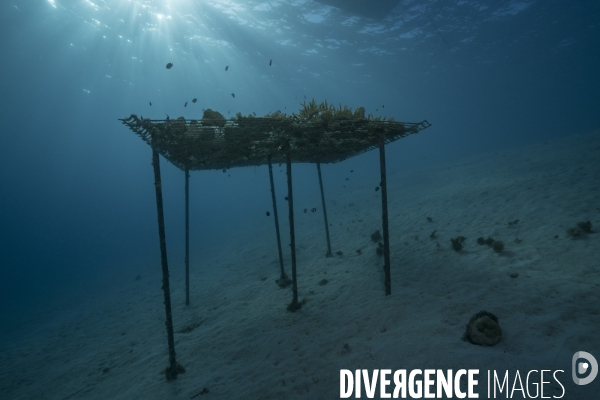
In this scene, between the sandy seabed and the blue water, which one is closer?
the sandy seabed

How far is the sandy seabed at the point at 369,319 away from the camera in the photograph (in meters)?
5.29

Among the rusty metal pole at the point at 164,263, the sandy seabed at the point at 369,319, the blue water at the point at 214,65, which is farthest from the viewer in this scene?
the blue water at the point at 214,65

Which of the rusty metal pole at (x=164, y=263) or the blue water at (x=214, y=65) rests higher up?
the blue water at (x=214, y=65)

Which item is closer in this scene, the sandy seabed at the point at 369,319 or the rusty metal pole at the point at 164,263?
the sandy seabed at the point at 369,319

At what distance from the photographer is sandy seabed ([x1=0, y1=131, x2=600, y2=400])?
529cm

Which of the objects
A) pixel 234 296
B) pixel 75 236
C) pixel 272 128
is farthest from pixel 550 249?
pixel 75 236

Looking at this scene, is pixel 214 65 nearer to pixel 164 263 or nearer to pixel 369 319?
pixel 164 263

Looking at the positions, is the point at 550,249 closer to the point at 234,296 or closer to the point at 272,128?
the point at 272,128

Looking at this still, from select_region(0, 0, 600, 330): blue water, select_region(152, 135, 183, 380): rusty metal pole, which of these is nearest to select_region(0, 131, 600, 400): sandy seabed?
select_region(152, 135, 183, 380): rusty metal pole

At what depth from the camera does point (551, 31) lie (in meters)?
38.0

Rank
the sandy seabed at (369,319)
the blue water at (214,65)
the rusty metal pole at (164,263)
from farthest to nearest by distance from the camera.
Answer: the blue water at (214,65) → the rusty metal pole at (164,263) → the sandy seabed at (369,319)

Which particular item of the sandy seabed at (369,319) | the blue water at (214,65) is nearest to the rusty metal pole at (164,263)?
the sandy seabed at (369,319)

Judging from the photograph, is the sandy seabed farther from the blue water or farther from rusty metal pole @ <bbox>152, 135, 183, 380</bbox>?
the blue water

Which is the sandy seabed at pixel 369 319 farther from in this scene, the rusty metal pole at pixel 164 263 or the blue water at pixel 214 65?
the blue water at pixel 214 65
